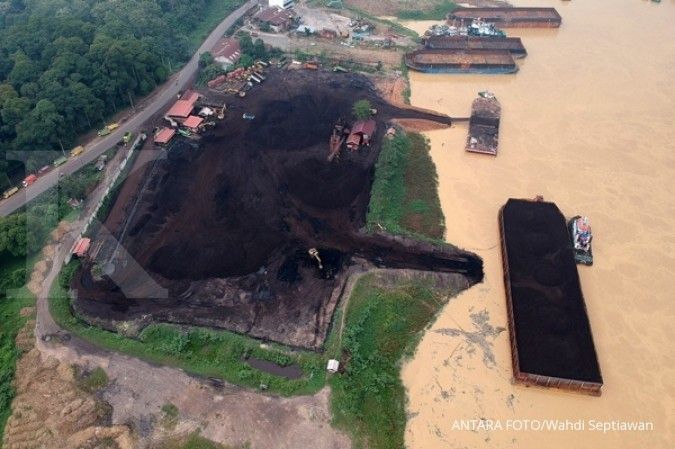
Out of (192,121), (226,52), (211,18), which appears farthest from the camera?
(211,18)

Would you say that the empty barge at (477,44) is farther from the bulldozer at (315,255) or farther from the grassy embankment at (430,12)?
the bulldozer at (315,255)

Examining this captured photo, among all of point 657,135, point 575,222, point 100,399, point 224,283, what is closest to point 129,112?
point 224,283

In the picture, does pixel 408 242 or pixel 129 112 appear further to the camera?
pixel 129 112

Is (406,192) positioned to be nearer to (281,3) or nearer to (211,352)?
(211,352)

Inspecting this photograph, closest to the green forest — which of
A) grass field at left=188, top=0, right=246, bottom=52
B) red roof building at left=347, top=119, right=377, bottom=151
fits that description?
grass field at left=188, top=0, right=246, bottom=52

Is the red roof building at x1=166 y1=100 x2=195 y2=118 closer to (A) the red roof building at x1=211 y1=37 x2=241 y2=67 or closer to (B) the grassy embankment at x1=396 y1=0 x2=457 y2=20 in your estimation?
(A) the red roof building at x1=211 y1=37 x2=241 y2=67

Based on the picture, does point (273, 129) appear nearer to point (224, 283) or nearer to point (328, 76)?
point (328, 76)

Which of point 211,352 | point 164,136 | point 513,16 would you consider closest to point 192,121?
point 164,136

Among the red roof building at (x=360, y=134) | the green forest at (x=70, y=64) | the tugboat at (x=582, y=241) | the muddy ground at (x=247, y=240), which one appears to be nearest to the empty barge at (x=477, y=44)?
the muddy ground at (x=247, y=240)
